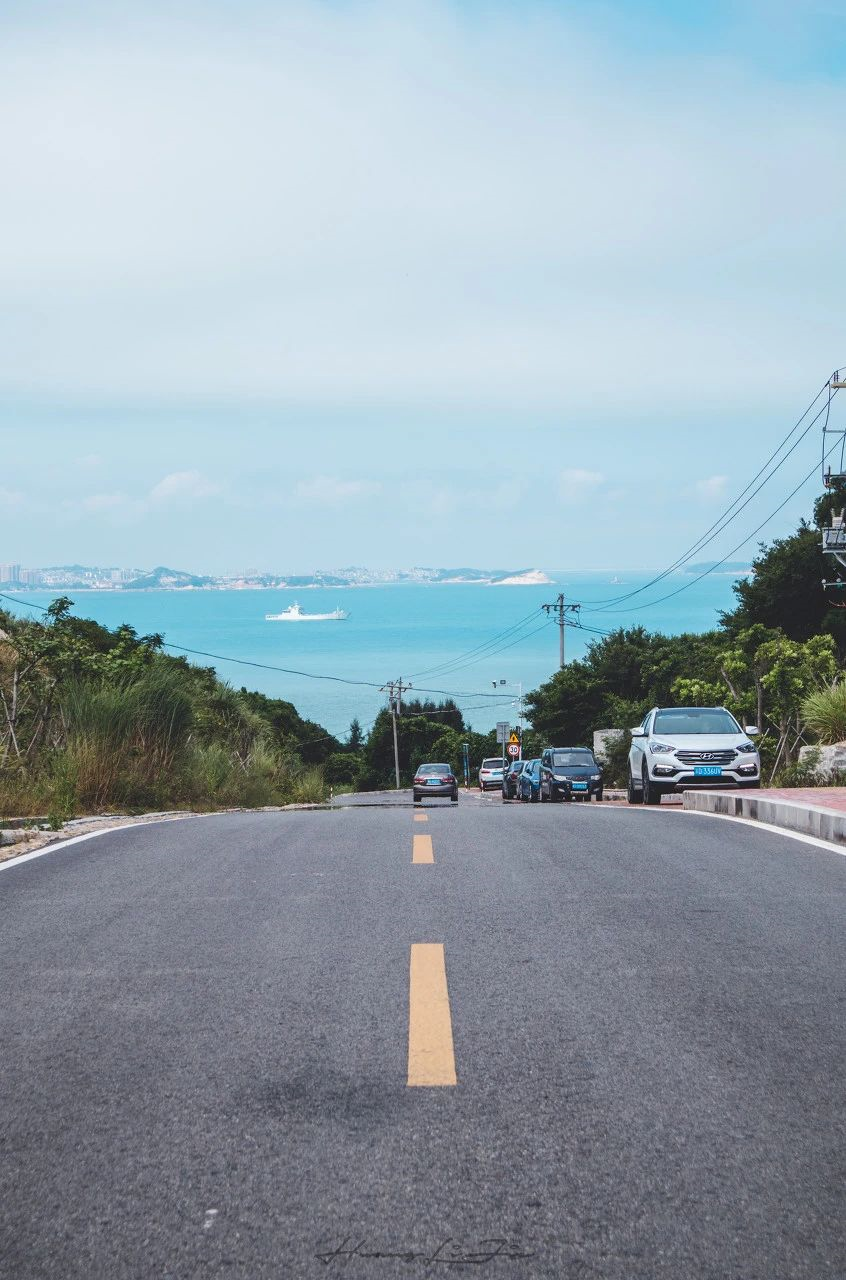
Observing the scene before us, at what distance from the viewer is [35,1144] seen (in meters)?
4.00

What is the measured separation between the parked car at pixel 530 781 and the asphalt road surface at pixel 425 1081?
27.3 m

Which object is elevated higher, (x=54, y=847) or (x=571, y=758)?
(x=571, y=758)

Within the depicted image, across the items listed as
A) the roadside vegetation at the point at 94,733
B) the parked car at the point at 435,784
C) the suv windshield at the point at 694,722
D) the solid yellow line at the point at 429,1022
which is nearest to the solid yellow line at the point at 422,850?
the solid yellow line at the point at 429,1022

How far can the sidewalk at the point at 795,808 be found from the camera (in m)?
12.5

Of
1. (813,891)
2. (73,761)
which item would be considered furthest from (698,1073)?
(73,761)

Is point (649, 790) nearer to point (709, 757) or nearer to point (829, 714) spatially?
point (709, 757)

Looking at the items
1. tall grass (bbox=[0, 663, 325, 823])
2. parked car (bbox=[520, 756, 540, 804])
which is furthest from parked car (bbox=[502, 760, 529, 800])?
tall grass (bbox=[0, 663, 325, 823])

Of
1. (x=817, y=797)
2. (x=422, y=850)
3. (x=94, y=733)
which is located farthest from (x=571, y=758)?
(x=422, y=850)

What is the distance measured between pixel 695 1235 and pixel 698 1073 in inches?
51.7

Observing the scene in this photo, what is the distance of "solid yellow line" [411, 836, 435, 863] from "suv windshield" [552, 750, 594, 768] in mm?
21558

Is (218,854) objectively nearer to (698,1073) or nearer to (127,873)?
(127,873)

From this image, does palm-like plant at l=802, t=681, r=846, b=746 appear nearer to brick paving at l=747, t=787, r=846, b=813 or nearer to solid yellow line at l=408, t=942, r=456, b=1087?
brick paving at l=747, t=787, r=846, b=813

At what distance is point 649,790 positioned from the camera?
22734 mm

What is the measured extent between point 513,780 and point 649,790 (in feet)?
67.7
